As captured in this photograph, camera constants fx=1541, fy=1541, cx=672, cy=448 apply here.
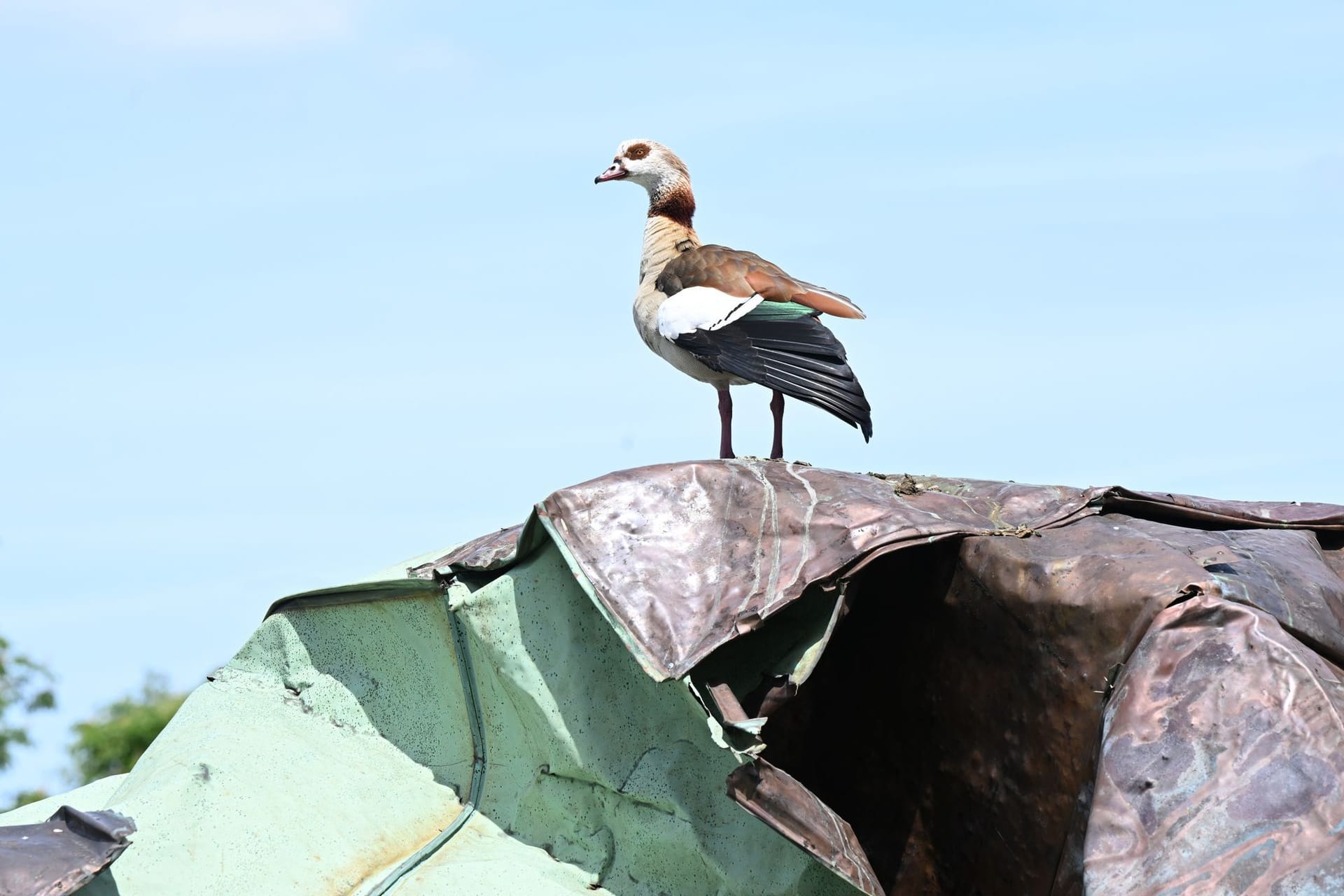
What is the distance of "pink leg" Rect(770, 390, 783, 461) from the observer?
198 inches

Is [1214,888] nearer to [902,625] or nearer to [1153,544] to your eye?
[1153,544]

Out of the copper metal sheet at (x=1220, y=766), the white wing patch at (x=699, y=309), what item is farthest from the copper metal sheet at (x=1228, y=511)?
the white wing patch at (x=699, y=309)

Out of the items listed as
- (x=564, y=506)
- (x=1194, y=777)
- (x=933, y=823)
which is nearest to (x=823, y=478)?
(x=564, y=506)

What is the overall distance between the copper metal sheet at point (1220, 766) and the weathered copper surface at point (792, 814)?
55 centimetres

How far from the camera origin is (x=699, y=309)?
5098 mm

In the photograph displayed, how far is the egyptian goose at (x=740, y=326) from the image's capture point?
4633 millimetres

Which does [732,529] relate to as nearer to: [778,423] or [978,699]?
[978,699]

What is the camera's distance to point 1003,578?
3701 mm

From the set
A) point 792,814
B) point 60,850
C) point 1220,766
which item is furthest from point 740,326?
point 60,850

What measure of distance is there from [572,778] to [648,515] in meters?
0.70

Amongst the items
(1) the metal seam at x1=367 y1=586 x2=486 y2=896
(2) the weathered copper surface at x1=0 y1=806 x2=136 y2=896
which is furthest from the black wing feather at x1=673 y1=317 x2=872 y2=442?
(2) the weathered copper surface at x1=0 y1=806 x2=136 y2=896

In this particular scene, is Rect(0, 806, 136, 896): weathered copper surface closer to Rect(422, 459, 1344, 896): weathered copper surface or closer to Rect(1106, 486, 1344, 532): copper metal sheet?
Rect(422, 459, 1344, 896): weathered copper surface

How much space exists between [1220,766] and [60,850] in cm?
246

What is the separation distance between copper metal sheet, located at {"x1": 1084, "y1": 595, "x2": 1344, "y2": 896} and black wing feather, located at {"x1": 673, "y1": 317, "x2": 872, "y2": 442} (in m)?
1.38
